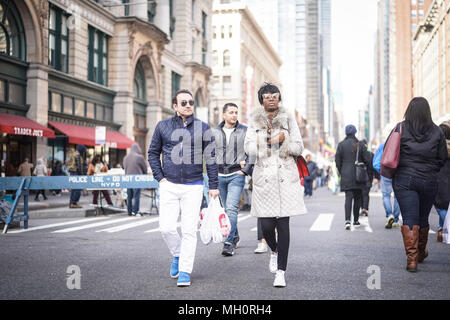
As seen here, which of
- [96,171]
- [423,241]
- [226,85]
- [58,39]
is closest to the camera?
[423,241]

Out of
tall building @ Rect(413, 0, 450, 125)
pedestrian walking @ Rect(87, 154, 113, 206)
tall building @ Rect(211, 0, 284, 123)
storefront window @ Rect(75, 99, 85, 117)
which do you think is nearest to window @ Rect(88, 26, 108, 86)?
storefront window @ Rect(75, 99, 85, 117)

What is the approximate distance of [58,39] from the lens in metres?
27.0

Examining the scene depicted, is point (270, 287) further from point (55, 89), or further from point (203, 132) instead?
point (55, 89)

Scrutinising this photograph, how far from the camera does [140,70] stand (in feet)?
123

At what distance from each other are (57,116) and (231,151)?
2080 cm

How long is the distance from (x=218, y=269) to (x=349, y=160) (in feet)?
17.4

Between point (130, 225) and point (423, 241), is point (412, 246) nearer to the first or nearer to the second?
point (423, 241)

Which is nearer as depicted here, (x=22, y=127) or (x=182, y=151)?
(x=182, y=151)

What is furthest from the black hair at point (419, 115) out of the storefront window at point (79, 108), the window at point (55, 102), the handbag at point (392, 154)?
the storefront window at point (79, 108)

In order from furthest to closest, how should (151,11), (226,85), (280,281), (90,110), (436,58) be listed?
1. (226,85)
2. (436,58)
3. (151,11)
4. (90,110)
5. (280,281)

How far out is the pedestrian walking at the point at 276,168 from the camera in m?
5.23

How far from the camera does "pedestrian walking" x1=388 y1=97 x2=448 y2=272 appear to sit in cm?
614

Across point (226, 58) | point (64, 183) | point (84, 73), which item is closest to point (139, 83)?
point (84, 73)

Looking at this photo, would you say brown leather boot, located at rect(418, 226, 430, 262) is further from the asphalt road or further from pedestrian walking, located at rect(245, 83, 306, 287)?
pedestrian walking, located at rect(245, 83, 306, 287)
